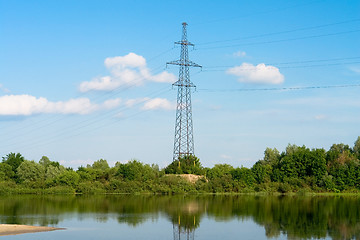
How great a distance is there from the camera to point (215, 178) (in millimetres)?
90375

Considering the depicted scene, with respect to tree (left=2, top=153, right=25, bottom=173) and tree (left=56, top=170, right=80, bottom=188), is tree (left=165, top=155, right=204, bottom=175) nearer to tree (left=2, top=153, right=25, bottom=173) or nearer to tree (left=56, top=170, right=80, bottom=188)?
tree (left=56, top=170, right=80, bottom=188)

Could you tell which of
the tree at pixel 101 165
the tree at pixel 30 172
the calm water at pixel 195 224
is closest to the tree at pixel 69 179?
the tree at pixel 30 172

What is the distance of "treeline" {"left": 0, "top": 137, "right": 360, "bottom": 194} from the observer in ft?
292

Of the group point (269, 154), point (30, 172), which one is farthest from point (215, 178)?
point (30, 172)

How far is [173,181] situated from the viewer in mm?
87938

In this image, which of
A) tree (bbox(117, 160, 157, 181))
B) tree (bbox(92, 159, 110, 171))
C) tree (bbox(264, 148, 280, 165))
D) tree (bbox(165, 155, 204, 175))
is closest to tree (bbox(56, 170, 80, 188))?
tree (bbox(117, 160, 157, 181))

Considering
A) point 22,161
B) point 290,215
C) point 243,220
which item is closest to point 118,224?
point 243,220

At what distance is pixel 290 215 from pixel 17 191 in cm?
6303

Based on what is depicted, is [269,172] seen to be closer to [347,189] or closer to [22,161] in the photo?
[347,189]

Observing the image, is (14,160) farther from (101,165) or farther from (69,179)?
(101,165)

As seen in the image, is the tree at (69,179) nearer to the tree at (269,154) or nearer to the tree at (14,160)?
the tree at (14,160)

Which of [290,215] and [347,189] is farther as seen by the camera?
[347,189]

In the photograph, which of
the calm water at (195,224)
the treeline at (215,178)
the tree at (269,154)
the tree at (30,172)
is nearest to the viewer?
the calm water at (195,224)

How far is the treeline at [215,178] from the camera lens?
8906 cm
